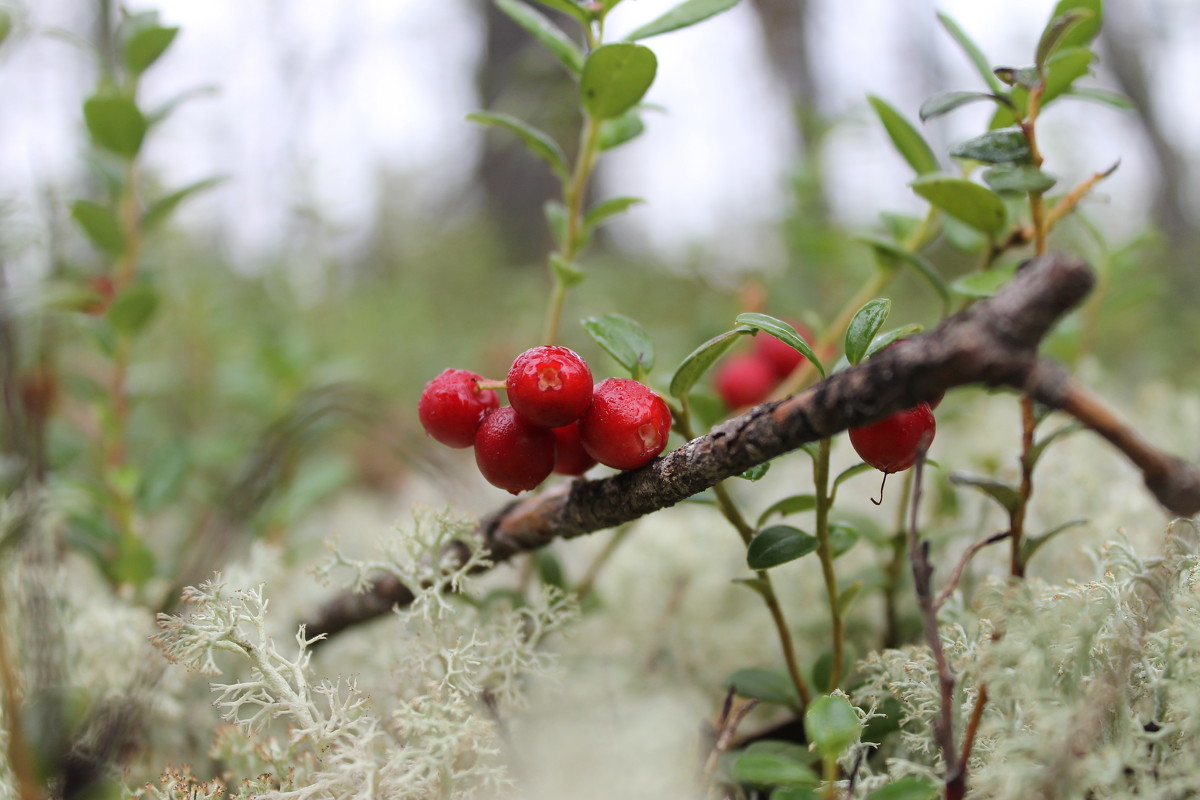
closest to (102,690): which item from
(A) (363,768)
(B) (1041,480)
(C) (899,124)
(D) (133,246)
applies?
(A) (363,768)

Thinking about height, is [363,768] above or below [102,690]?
above

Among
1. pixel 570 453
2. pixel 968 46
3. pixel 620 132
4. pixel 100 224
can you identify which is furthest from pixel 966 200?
pixel 100 224

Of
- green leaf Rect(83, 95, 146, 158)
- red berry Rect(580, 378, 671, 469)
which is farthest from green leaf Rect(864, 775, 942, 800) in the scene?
green leaf Rect(83, 95, 146, 158)

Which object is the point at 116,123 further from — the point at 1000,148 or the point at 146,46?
the point at 1000,148

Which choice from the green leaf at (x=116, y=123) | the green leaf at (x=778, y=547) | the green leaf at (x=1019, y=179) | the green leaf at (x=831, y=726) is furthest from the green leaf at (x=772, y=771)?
the green leaf at (x=116, y=123)

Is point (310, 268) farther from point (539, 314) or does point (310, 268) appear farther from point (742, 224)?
point (742, 224)
